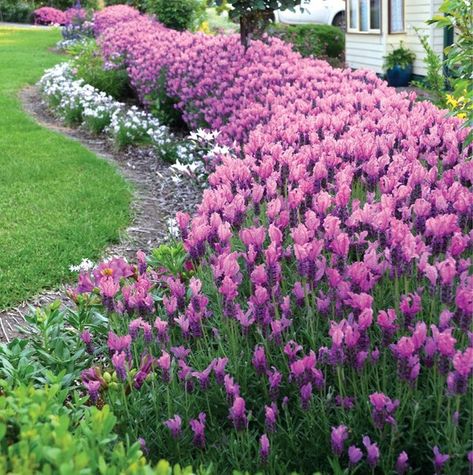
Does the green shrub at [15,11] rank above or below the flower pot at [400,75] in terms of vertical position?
above

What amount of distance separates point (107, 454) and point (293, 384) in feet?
2.52

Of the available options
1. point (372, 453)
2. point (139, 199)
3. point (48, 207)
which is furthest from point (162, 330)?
point (139, 199)

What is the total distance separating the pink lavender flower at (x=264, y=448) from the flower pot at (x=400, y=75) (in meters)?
13.9

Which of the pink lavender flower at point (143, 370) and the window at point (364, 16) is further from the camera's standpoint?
the window at point (364, 16)

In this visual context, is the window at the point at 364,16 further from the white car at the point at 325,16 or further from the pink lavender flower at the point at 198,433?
the pink lavender flower at the point at 198,433

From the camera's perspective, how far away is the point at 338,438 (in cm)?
224

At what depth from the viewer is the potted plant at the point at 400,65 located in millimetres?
15234

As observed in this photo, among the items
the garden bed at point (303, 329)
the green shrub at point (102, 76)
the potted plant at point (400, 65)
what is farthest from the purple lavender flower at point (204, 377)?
the potted plant at point (400, 65)

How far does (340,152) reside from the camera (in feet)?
Result: 14.0

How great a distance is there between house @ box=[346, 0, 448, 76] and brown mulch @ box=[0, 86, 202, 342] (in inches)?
291

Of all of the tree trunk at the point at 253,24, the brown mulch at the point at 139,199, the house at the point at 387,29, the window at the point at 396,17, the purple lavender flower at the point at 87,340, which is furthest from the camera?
the window at the point at 396,17

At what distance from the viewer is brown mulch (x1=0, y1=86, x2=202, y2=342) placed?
16.6ft

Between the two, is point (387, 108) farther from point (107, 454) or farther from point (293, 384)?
point (107, 454)

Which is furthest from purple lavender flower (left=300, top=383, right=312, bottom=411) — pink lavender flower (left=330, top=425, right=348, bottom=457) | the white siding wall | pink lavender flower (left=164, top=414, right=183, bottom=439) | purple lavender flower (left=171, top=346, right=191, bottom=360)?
the white siding wall
